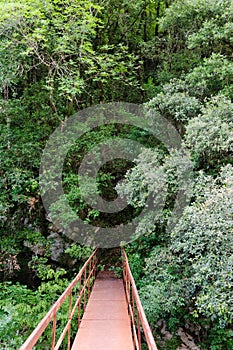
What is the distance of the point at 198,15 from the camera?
7.99 m

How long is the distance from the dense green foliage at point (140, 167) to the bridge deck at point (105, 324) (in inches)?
30.3

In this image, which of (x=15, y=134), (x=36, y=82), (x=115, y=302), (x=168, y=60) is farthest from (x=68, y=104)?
(x=115, y=302)

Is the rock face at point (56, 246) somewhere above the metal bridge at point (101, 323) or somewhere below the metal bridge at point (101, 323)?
above

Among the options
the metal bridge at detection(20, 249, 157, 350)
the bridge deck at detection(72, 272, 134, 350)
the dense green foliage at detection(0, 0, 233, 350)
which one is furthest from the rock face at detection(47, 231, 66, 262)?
the bridge deck at detection(72, 272, 134, 350)

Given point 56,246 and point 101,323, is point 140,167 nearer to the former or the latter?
point 101,323

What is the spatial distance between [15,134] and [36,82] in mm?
1928

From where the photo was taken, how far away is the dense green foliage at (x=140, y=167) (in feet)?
16.3

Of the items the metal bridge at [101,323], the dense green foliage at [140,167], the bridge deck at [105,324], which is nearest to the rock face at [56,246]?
the dense green foliage at [140,167]

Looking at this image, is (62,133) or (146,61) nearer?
(62,133)

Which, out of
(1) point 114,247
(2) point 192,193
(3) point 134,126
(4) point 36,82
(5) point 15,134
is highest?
(4) point 36,82

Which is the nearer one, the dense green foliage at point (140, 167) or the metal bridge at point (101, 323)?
the metal bridge at point (101, 323)

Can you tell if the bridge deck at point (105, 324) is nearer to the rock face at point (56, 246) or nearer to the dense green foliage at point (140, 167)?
the dense green foliage at point (140, 167)

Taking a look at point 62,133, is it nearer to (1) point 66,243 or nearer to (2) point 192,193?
(1) point 66,243

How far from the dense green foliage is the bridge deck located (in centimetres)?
77
